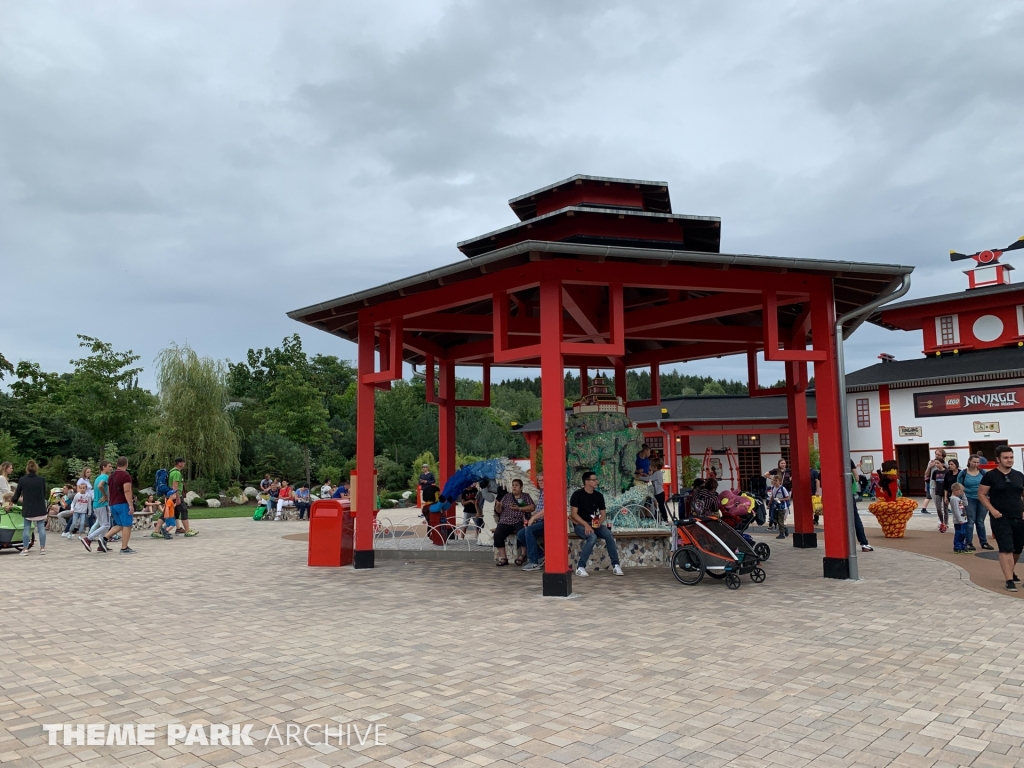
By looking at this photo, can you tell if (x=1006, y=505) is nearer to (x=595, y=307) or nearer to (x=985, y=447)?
(x=595, y=307)

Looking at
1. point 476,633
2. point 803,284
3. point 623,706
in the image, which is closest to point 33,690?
point 476,633

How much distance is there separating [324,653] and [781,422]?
2879cm

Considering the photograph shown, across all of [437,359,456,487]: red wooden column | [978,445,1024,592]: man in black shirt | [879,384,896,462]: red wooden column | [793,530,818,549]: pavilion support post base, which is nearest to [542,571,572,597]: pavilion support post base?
[978,445,1024,592]: man in black shirt

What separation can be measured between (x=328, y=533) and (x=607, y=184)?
7.51 m

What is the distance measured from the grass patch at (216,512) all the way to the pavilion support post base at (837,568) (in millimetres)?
20085

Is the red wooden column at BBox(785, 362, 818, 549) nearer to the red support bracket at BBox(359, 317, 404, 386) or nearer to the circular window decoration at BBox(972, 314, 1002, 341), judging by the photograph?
the red support bracket at BBox(359, 317, 404, 386)

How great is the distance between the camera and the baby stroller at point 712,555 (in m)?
8.79

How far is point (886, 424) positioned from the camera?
29.6m

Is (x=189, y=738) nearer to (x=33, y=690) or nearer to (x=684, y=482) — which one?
(x=33, y=690)

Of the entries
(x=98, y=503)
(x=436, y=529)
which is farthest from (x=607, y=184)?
(x=98, y=503)

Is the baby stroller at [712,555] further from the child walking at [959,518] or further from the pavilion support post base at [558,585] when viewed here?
the child walking at [959,518]

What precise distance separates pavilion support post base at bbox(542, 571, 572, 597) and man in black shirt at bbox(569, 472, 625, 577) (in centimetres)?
102

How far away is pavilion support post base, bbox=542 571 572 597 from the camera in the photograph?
8.33 m

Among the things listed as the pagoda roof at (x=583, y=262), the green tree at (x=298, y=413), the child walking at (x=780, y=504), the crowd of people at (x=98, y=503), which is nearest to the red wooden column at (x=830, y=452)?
the pagoda roof at (x=583, y=262)
